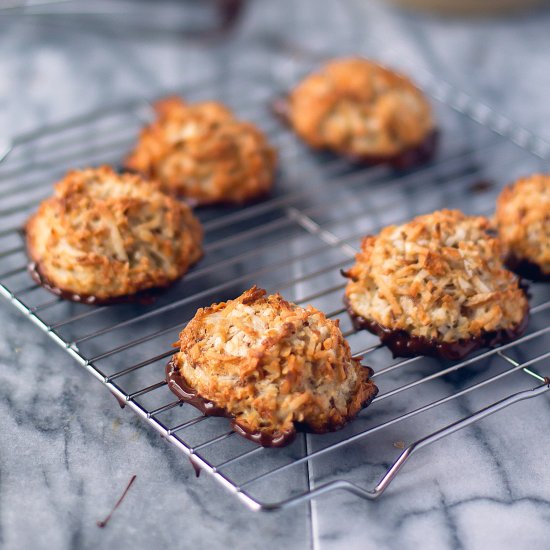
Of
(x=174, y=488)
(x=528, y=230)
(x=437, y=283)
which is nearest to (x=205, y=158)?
(x=437, y=283)

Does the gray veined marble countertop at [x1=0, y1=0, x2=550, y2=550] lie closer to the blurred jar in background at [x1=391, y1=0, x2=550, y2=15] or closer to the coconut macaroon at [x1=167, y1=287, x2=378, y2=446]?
the coconut macaroon at [x1=167, y1=287, x2=378, y2=446]

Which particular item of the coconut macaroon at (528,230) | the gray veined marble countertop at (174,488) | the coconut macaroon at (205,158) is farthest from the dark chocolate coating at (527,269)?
the coconut macaroon at (205,158)

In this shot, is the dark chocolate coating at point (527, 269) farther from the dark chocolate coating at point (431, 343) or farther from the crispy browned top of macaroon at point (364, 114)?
the crispy browned top of macaroon at point (364, 114)

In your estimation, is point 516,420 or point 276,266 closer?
point 516,420

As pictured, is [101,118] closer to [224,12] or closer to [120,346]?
[224,12]

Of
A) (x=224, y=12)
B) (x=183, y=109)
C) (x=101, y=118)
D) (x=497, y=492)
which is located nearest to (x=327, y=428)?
(x=497, y=492)

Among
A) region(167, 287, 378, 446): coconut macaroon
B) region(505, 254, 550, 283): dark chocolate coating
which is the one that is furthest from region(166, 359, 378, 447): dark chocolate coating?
region(505, 254, 550, 283): dark chocolate coating

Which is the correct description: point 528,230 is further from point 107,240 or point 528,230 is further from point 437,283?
point 107,240

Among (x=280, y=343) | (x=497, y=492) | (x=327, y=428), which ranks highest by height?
(x=280, y=343)
